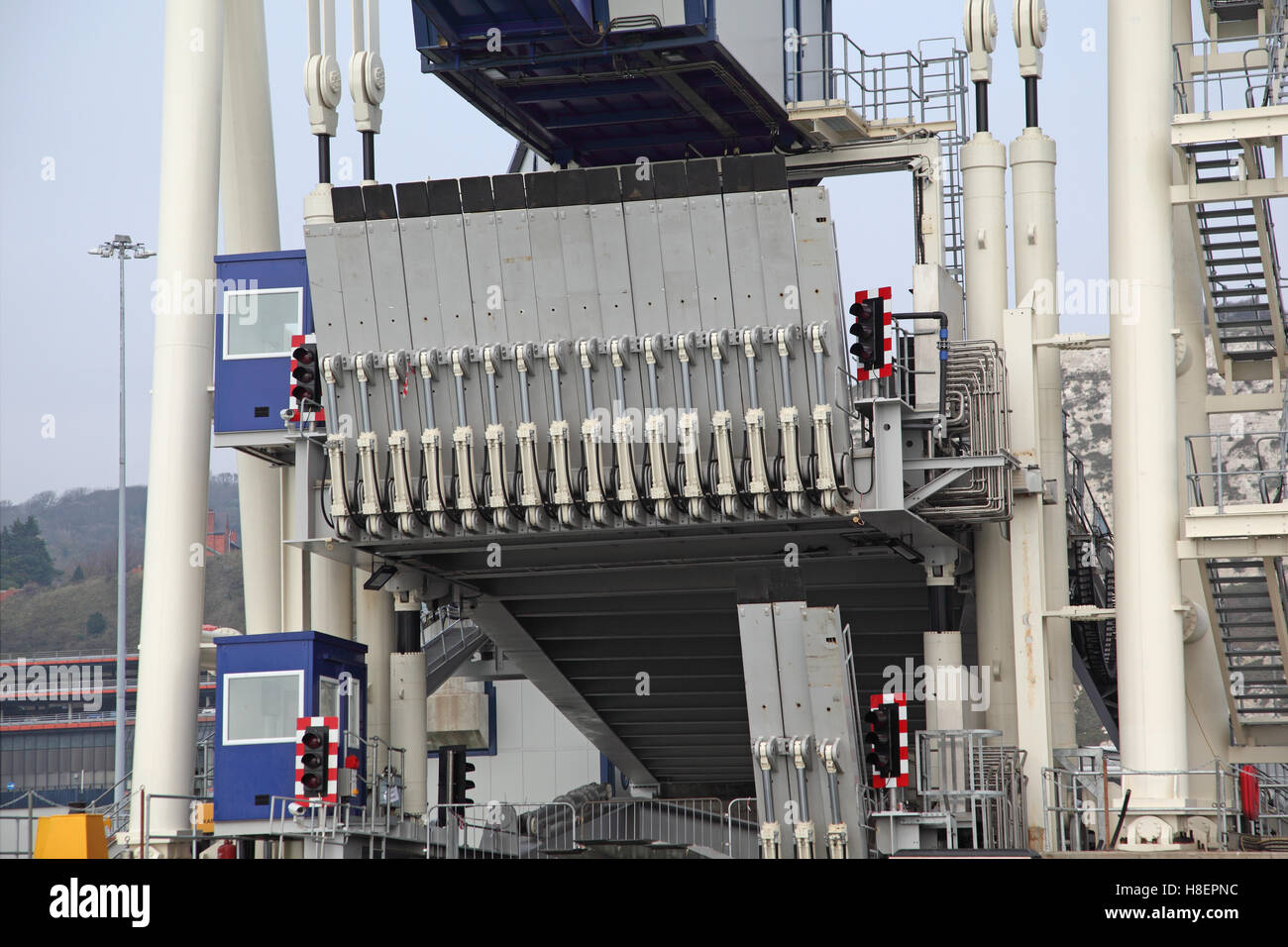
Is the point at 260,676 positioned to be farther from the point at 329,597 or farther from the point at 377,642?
the point at 377,642

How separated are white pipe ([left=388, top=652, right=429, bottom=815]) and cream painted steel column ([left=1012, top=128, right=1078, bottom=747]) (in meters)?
10.6

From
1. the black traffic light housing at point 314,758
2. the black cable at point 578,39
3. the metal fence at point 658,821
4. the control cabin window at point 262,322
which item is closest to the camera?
the black traffic light housing at point 314,758

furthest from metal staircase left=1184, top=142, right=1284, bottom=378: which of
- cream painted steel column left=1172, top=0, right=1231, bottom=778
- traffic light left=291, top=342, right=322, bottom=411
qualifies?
traffic light left=291, top=342, right=322, bottom=411

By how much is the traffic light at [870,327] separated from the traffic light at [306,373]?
8007 mm

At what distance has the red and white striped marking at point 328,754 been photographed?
24.8 metres

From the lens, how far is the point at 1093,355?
7308 inches

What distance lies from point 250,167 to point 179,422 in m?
6.12

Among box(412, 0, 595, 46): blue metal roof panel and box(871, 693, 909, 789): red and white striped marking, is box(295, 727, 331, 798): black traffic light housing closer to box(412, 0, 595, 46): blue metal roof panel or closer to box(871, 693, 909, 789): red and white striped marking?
box(871, 693, 909, 789): red and white striped marking

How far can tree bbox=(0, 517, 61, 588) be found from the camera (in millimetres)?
142000

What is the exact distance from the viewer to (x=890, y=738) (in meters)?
24.3

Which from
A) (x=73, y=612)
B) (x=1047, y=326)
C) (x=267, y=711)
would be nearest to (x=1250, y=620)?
(x=1047, y=326)

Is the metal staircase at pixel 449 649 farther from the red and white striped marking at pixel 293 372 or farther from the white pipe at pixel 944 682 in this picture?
the white pipe at pixel 944 682

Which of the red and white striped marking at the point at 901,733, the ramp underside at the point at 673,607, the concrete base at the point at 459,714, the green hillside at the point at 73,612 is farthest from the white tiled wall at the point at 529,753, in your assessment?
the green hillside at the point at 73,612

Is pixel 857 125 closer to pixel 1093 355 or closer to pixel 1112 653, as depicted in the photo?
pixel 1112 653
